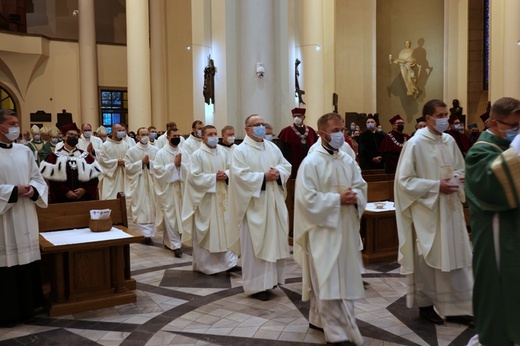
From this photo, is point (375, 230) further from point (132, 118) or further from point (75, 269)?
point (132, 118)

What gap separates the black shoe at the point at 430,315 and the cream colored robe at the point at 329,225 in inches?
43.1

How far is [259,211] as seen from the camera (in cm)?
681

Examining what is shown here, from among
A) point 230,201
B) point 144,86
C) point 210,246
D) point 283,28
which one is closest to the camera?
point 230,201

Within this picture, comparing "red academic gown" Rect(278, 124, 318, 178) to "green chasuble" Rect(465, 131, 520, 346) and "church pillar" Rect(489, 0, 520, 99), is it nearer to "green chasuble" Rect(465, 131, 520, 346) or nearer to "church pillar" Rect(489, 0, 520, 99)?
"green chasuble" Rect(465, 131, 520, 346)

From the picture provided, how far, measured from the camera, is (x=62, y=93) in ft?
83.3

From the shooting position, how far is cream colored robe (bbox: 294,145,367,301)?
15.7 feet

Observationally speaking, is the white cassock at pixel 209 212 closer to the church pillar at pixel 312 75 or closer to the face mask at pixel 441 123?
the face mask at pixel 441 123

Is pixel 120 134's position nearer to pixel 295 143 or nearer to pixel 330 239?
pixel 295 143

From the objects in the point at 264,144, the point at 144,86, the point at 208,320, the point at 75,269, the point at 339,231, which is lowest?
the point at 208,320

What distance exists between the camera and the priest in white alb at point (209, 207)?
313 inches

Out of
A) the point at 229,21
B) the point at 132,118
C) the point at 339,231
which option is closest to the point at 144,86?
the point at 132,118

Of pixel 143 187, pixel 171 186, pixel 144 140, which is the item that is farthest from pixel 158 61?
pixel 171 186

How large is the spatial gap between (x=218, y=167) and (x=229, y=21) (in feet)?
14.8

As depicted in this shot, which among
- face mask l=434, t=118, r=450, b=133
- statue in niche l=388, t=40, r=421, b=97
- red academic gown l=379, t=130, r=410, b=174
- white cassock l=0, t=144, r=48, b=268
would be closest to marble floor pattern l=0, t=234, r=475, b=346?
white cassock l=0, t=144, r=48, b=268
